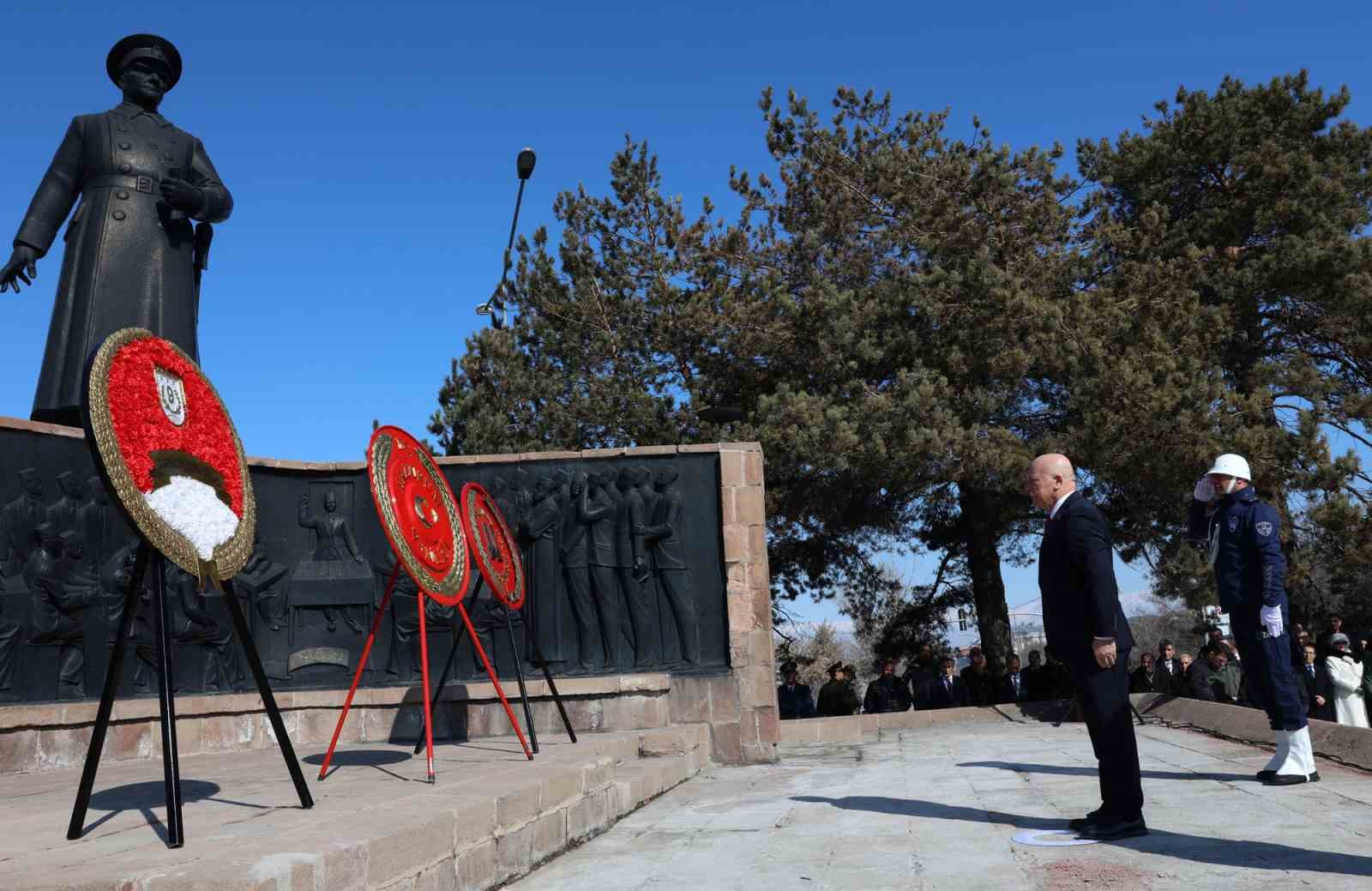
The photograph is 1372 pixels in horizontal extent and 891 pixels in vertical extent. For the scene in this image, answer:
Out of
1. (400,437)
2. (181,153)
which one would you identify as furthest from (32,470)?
(400,437)

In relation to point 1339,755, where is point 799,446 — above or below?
above

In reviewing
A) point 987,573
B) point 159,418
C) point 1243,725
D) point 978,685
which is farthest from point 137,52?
point 987,573

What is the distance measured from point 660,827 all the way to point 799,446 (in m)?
11.5

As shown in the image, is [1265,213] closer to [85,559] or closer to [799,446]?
[799,446]

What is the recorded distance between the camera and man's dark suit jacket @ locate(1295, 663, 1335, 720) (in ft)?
37.1

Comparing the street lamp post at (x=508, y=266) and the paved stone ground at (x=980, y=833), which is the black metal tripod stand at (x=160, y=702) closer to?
the paved stone ground at (x=980, y=833)

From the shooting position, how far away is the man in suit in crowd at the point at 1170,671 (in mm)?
13938

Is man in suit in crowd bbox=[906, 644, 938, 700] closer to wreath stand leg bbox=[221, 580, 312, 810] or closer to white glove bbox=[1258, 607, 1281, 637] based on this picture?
white glove bbox=[1258, 607, 1281, 637]

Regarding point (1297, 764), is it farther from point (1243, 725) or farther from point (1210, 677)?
point (1210, 677)

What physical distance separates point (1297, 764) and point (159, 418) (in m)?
5.92

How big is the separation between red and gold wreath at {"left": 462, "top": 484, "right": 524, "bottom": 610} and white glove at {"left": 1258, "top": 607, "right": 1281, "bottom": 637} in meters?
4.44

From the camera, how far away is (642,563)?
35.0 ft

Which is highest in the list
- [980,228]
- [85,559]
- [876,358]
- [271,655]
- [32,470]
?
[980,228]

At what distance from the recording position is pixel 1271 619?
6.01m
